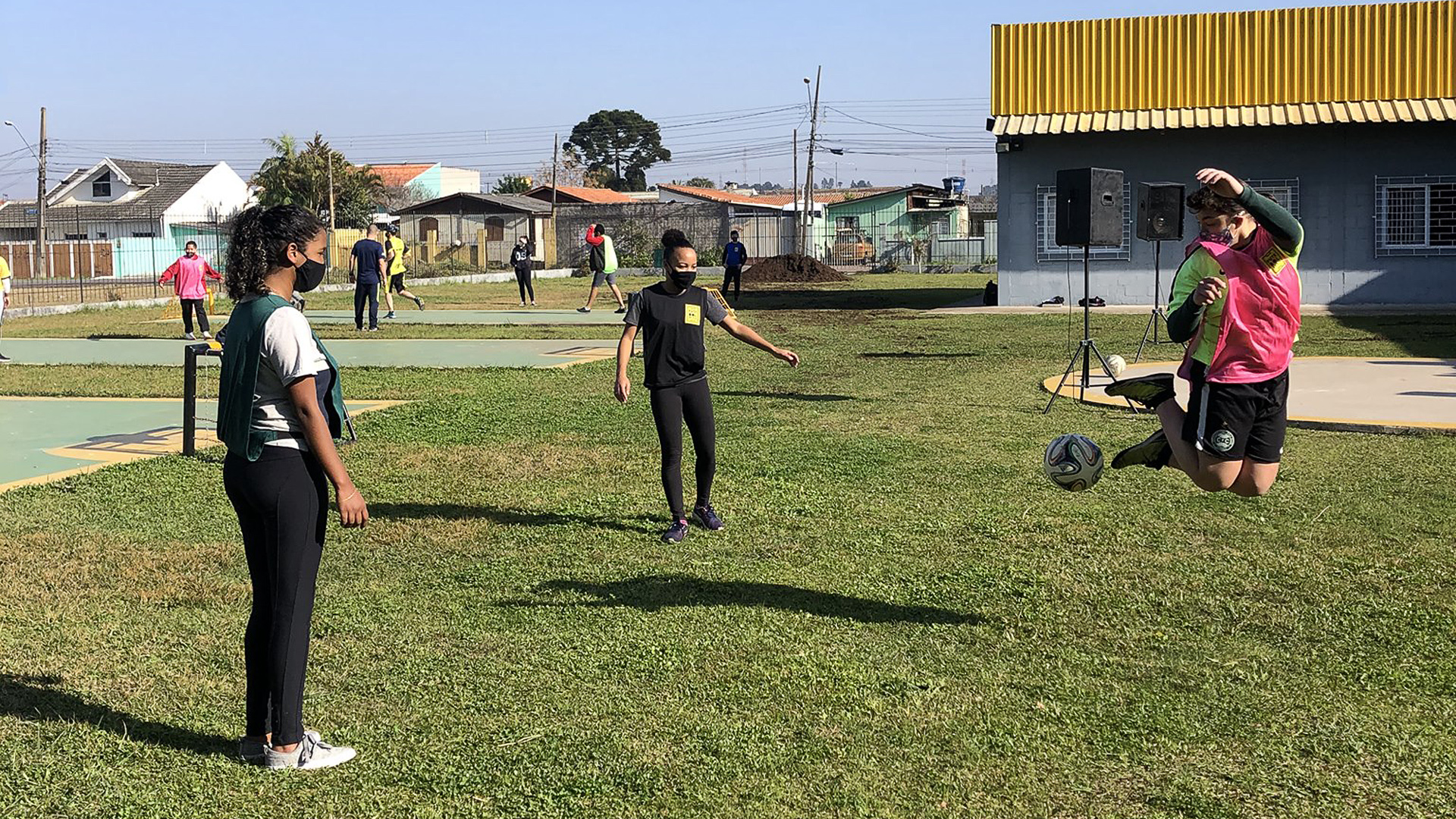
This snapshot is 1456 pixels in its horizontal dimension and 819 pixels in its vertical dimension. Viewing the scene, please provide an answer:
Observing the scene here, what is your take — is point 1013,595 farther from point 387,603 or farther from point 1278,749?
point 387,603

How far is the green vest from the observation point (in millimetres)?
4496

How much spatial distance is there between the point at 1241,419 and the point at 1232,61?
2598cm

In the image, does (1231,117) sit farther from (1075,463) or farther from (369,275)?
(1075,463)

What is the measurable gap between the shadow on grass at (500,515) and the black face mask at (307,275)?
12.5 ft

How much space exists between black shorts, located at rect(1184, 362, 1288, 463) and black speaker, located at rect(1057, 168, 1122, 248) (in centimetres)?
934

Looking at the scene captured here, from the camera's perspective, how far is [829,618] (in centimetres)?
639

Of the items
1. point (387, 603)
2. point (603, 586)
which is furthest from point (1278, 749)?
point (387, 603)

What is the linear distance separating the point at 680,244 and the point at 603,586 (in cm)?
216

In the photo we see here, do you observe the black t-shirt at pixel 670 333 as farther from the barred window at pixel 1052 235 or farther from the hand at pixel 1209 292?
the barred window at pixel 1052 235

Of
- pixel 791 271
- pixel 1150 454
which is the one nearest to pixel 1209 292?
pixel 1150 454

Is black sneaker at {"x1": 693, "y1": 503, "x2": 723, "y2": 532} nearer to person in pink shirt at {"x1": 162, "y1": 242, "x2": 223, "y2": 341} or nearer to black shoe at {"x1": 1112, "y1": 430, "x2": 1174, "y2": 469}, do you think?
black shoe at {"x1": 1112, "y1": 430, "x2": 1174, "y2": 469}

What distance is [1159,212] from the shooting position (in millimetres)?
17391

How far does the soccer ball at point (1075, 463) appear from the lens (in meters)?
6.48

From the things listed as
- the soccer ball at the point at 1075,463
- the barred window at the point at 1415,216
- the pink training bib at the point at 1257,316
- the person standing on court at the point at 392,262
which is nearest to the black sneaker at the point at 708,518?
the soccer ball at the point at 1075,463
